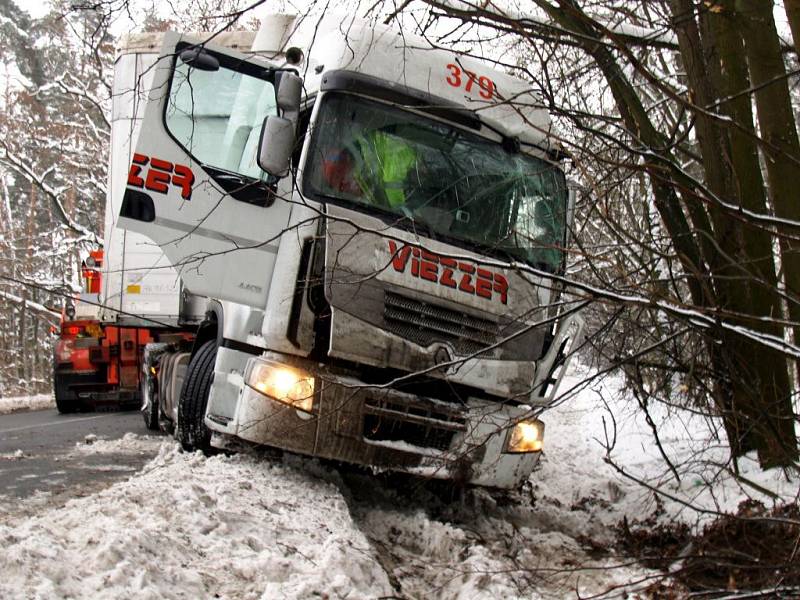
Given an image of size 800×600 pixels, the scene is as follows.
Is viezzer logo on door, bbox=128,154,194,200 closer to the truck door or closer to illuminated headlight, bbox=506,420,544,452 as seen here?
the truck door

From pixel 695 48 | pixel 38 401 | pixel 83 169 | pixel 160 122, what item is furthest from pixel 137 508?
pixel 83 169

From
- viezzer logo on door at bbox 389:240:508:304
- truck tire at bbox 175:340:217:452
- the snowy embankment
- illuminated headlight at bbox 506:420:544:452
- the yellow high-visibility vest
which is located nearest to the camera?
viezzer logo on door at bbox 389:240:508:304

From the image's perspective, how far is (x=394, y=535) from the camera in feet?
20.2

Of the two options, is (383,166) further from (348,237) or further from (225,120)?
(225,120)

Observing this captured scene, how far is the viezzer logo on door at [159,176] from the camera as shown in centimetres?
600

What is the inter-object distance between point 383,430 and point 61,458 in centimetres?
383

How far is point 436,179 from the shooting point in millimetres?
6363

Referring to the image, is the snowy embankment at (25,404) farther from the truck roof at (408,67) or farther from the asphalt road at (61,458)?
the truck roof at (408,67)

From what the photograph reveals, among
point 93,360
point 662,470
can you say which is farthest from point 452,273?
point 93,360

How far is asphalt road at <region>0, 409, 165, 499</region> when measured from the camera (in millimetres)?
6789

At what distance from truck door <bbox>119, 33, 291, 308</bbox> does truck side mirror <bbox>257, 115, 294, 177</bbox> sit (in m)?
0.22

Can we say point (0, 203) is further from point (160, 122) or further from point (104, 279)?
point (160, 122)

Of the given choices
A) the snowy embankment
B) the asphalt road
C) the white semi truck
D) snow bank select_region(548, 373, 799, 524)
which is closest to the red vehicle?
the asphalt road

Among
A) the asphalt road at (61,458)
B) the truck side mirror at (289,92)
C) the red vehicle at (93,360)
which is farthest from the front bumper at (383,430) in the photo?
the red vehicle at (93,360)
